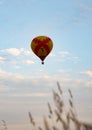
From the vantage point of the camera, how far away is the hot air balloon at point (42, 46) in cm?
3534

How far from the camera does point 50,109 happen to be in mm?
6355

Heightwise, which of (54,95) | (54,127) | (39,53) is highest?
(54,95)

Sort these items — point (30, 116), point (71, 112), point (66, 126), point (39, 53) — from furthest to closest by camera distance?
point (39, 53), point (30, 116), point (71, 112), point (66, 126)

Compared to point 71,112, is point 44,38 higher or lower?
lower

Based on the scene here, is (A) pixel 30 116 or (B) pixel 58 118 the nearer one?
(B) pixel 58 118

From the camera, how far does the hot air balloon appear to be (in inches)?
1391

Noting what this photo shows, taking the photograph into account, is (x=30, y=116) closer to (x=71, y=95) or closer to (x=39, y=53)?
(x=71, y=95)

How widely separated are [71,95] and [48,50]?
29.3 metres

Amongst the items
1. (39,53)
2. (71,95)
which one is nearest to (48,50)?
(39,53)

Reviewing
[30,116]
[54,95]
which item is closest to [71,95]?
[54,95]

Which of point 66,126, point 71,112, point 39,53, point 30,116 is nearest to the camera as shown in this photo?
point 66,126

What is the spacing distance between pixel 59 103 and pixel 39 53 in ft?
96.6

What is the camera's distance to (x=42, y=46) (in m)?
35.3

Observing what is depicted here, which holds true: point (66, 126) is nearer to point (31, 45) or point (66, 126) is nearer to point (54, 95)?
point (54, 95)
